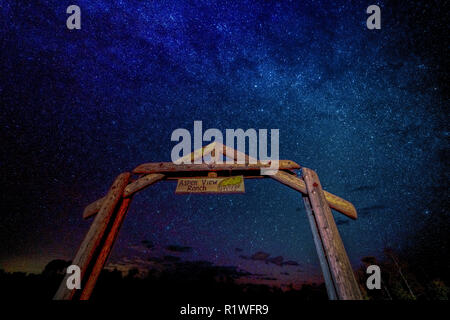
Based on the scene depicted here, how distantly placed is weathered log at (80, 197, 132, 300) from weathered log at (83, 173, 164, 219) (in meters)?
0.24

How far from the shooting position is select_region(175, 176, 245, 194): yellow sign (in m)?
4.00

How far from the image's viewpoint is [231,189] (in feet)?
13.1

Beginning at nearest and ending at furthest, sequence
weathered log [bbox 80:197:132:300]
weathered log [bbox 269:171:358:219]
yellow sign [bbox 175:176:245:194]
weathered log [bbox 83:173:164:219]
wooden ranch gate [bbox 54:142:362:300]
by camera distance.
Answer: wooden ranch gate [bbox 54:142:362:300] → weathered log [bbox 80:197:132:300] → weathered log [bbox 269:171:358:219] → yellow sign [bbox 175:176:245:194] → weathered log [bbox 83:173:164:219]

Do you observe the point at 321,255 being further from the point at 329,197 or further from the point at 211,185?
the point at 211,185

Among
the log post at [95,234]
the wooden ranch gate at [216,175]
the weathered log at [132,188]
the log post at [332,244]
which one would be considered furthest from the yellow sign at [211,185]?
the log post at [332,244]

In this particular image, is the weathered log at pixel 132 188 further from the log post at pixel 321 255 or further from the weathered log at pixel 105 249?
the log post at pixel 321 255

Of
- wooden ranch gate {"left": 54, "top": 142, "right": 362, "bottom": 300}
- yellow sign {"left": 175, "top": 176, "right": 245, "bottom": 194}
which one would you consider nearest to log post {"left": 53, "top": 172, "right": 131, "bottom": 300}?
wooden ranch gate {"left": 54, "top": 142, "right": 362, "bottom": 300}

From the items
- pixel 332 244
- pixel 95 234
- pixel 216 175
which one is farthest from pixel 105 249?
pixel 332 244

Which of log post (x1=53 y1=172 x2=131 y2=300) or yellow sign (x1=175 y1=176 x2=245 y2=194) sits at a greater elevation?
yellow sign (x1=175 y1=176 x2=245 y2=194)

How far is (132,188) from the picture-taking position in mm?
4160

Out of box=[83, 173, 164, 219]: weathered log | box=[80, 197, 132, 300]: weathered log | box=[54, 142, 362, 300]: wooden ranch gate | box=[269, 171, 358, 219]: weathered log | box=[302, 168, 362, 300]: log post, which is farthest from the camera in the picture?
box=[83, 173, 164, 219]: weathered log

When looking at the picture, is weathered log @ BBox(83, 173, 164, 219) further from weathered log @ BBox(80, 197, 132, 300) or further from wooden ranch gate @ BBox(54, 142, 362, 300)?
weathered log @ BBox(80, 197, 132, 300)

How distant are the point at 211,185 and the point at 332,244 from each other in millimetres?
2512
